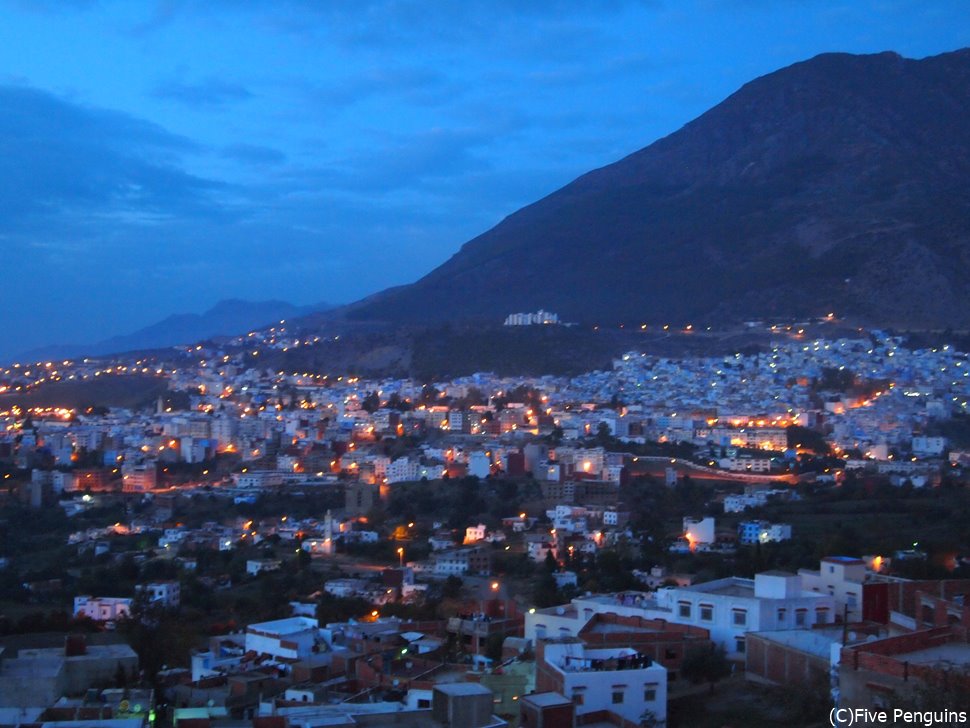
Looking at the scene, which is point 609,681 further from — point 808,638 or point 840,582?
point 840,582

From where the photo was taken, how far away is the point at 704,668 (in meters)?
8.74

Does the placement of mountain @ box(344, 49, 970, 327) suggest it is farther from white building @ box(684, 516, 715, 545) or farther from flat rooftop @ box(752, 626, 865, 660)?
flat rooftop @ box(752, 626, 865, 660)

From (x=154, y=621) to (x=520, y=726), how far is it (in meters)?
7.02

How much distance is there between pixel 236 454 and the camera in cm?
3328

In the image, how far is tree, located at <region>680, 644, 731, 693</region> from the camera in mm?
8727

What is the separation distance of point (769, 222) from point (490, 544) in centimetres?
3795

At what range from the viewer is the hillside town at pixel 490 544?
7.89 metres

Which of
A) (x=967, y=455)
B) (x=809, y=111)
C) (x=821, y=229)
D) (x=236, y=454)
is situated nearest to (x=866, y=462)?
(x=967, y=455)

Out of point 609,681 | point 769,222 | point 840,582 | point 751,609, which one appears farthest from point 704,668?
point 769,222

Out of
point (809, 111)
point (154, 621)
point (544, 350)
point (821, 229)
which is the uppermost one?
point (809, 111)

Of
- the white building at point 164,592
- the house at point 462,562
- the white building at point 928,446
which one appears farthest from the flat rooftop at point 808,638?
the white building at point 928,446

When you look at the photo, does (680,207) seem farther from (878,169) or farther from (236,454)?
(236,454)

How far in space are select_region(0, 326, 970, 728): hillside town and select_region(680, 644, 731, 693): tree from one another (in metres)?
0.02

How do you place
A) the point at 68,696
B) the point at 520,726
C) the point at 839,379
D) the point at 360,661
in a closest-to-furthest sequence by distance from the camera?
the point at 520,726 < the point at 68,696 < the point at 360,661 < the point at 839,379
